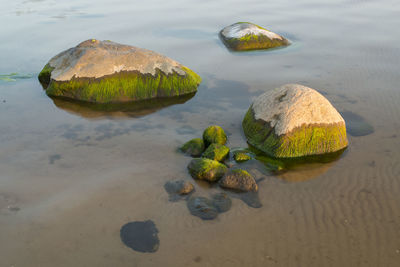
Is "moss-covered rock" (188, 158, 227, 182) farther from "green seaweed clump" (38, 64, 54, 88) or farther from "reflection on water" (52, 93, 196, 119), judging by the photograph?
"green seaweed clump" (38, 64, 54, 88)

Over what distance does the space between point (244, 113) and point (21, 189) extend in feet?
14.4

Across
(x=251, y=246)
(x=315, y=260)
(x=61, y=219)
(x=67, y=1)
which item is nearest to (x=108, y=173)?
(x=61, y=219)

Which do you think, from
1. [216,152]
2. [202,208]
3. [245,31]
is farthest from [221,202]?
[245,31]

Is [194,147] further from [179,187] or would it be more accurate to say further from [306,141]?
[306,141]

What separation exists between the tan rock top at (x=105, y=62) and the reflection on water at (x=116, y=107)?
646 millimetres

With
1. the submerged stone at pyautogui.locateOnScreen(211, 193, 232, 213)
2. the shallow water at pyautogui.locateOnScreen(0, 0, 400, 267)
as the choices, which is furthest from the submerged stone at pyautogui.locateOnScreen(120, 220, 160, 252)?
the submerged stone at pyautogui.locateOnScreen(211, 193, 232, 213)

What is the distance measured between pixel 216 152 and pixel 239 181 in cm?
80

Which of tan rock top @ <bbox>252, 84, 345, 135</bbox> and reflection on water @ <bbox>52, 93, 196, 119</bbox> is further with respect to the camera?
reflection on water @ <bbox>52, 93, 196, 119</bbox>

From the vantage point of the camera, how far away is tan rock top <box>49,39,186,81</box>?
8.27 metres

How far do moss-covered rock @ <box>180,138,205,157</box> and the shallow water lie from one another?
146mm

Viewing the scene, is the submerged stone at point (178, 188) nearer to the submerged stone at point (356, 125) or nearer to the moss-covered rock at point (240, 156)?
the moss-covered rock at point (240, 156)

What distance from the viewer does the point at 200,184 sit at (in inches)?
208

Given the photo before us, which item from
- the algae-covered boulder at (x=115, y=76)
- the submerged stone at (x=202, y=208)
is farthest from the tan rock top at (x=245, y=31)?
the submerged stone at (x=202, y=208)

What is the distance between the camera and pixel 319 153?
6.04m
